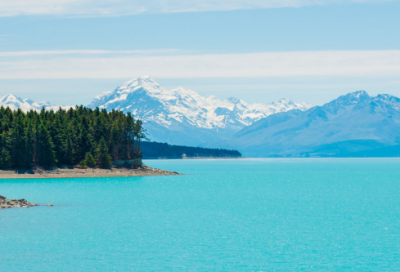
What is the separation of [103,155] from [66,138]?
37.0 ft

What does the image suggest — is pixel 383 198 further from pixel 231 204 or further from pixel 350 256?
pixel 350 256

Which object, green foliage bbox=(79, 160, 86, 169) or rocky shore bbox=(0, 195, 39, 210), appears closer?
rocky shore bbox=(0, 195, 39, 210)

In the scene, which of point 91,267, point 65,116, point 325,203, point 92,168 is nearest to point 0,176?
point 92,168

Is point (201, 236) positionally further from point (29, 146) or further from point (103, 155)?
point (103, 155)

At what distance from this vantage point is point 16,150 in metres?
135

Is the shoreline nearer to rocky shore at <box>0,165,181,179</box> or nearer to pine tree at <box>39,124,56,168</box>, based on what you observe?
rocky shore at <box>0,165,181,179</box>

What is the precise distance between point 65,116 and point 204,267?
132339 mm

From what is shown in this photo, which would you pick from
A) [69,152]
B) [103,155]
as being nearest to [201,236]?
Result: [103,155]

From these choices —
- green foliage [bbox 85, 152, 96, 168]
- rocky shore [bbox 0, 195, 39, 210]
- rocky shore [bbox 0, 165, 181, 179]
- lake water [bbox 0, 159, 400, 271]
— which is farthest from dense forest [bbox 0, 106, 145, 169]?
rocky shore [bbox 0, 195, 39, 210]

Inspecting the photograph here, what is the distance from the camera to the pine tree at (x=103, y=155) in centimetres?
14636

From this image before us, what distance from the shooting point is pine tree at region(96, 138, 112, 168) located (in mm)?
146363

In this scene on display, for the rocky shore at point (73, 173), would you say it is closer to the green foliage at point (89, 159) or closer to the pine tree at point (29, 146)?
the green foliage at point (89, 159)

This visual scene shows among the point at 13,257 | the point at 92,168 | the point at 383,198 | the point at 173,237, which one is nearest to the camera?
the point at 13,257

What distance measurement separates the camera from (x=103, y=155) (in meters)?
147
